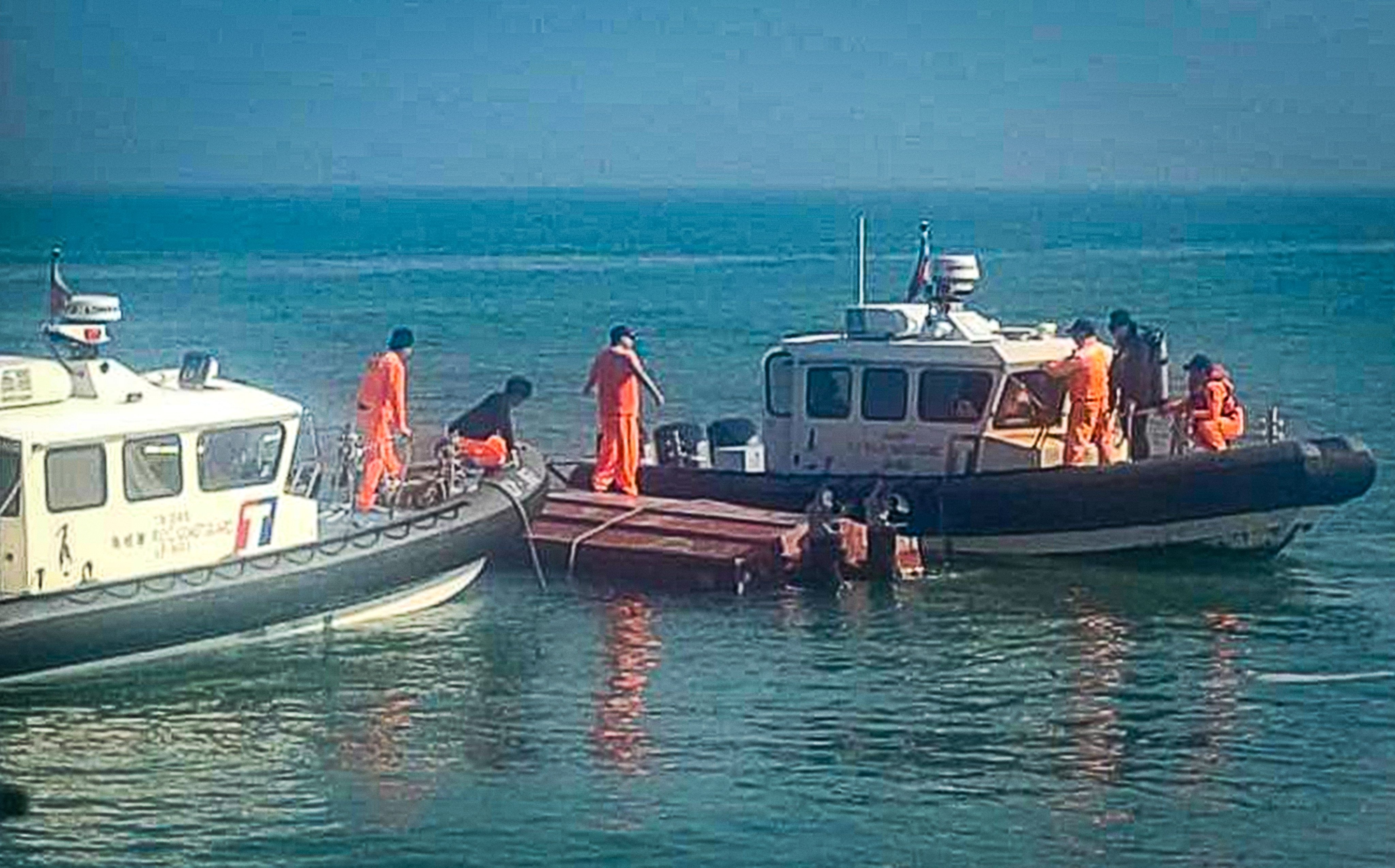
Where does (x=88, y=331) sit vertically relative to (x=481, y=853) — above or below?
above

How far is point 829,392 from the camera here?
82.5 ft

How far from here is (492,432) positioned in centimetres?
2308

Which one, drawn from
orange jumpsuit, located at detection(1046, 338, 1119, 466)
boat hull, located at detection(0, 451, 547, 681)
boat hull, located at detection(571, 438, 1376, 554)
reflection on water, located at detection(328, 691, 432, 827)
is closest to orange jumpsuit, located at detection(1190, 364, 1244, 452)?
boat hull, located at detection(571, 438, 1376, 554)

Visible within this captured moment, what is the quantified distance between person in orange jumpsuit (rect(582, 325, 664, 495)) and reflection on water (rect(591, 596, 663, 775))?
1.95 metres

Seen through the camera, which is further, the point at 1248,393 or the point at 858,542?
the point at 1248,393

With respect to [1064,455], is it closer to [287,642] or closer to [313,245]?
[287,642]

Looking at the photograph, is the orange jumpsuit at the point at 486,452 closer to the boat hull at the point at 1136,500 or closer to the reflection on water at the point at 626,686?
the reflection on water at the point at 626,686

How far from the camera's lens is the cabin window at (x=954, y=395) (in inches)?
960

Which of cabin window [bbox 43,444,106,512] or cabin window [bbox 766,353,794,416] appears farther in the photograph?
cabin window [bbox 766,353,794,416]

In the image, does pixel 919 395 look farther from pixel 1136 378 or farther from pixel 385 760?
pixel 385 760

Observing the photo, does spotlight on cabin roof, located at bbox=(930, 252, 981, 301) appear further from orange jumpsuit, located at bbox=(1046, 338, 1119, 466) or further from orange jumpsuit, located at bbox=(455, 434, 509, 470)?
orange jumpsuit, located at bbox=(455, 434, 509, 470)

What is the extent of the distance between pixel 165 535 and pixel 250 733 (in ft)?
5.72

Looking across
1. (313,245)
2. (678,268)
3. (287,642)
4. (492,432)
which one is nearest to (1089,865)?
(287,642)

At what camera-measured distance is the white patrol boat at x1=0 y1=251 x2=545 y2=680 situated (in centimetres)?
1848
